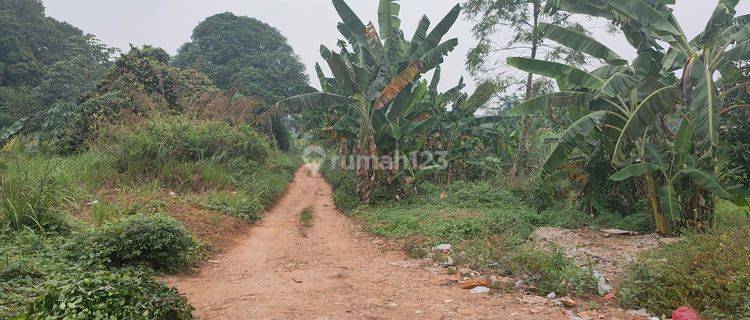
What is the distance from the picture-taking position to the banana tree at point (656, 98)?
239 inches

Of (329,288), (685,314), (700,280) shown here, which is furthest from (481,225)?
(685,314)

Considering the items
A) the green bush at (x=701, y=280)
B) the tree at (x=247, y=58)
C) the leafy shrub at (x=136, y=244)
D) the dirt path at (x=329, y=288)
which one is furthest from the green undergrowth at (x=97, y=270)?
the tree at (x=247, y=58)

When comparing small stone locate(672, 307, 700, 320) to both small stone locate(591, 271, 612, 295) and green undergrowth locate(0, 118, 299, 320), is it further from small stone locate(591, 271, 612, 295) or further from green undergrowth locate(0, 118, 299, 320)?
green undergrowth locate(0, 118, 299, 320)

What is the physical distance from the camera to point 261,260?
6.66 m

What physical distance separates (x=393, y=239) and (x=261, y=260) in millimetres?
2403

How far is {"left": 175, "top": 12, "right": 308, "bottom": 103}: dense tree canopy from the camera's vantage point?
→ 89.5ft

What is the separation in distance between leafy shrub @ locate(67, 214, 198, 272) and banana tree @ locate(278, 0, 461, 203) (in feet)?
17.9

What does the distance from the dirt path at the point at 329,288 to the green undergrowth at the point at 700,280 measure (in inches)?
33.7

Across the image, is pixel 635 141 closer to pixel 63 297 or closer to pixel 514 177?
pixel 514 177

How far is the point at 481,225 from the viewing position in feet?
25.4

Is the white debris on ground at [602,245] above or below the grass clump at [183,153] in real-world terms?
below

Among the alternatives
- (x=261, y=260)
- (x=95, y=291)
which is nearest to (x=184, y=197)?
(x=261, y=260)

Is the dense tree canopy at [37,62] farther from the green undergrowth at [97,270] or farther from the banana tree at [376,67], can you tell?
the green undergrowth at [97,270]

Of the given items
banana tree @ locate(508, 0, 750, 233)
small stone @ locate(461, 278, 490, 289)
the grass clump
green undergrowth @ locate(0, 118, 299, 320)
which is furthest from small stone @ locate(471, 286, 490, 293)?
the grass clump
